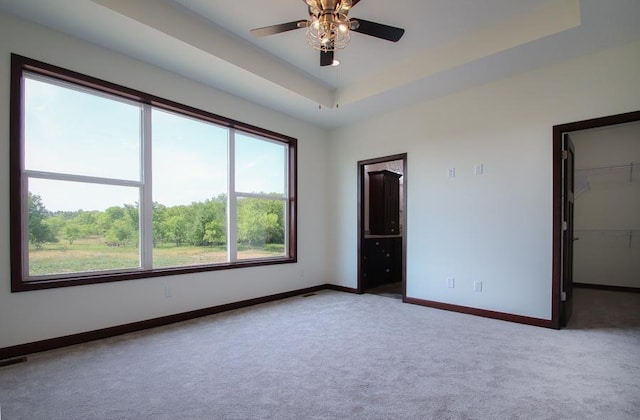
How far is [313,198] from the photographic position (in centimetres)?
527

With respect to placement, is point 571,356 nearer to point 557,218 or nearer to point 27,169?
point 557,218

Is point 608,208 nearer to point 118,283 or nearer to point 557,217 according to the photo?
point 557,217

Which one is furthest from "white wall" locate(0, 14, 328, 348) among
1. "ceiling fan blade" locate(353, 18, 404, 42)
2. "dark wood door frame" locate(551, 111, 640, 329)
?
"dark wood door frame" locate(551, 111, 640, 329)

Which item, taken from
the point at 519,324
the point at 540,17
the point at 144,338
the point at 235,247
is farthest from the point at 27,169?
the point at 519,324

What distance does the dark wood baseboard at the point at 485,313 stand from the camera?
3.30 metres

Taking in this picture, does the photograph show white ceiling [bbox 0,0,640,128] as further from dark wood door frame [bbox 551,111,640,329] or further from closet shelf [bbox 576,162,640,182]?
closet shelf [bbox 576,162,640,182]

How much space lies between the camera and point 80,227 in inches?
116

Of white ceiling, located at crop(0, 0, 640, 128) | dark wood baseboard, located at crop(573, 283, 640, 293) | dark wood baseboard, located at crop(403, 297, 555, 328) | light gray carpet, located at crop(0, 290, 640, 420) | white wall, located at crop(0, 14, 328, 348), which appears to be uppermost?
white ceiling, located at crop(0, 0, 640, 128)

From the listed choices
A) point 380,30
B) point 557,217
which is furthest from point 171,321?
point 557,217

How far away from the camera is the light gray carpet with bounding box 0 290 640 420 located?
181 centimetres

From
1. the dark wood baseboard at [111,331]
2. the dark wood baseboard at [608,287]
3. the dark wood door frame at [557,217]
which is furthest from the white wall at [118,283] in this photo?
the dark wood baseboard at [608,287]

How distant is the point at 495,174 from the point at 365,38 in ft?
7.19

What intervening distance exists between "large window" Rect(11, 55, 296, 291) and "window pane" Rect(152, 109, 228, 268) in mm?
12

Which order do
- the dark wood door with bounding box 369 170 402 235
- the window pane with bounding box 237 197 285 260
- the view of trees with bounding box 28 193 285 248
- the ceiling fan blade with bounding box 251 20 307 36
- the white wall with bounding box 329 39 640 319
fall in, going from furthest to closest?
the dark wood door with bounding box 369 170 402 235, the window pane with bounding box 237 197 285 260, the white wall with bounding box 329 39 640 319, the view of trees with bounding box 28 193 285 248, the ceiling fan blade with bounding box 251 20 307 36
